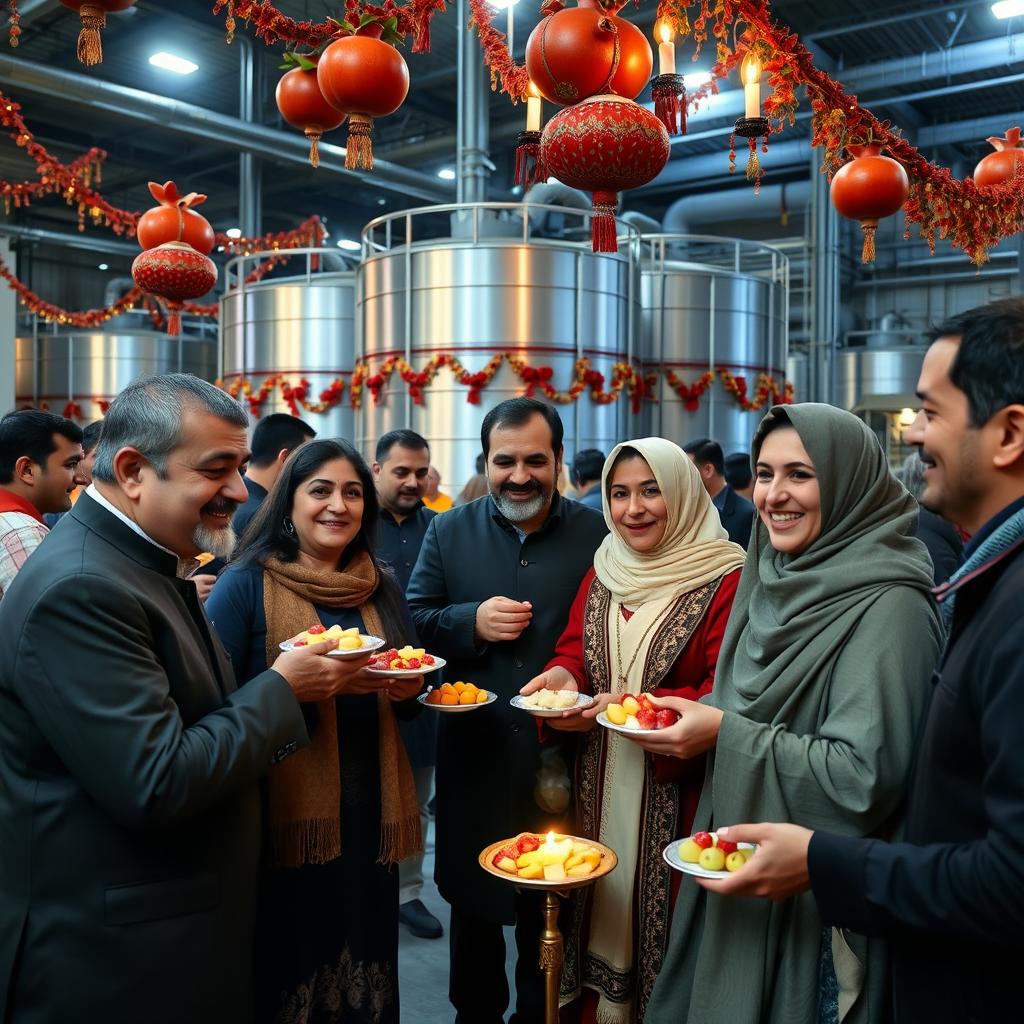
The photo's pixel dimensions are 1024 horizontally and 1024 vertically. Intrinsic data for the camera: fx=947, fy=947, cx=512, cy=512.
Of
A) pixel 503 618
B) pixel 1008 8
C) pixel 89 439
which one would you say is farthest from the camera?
pixel 1008 8

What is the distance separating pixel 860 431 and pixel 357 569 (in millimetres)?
1430

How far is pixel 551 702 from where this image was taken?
2445 mm

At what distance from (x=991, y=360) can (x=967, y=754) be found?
59 centimetres

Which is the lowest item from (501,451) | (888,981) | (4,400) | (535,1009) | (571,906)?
(535,1009)

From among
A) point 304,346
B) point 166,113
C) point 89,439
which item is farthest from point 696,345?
point 89,439

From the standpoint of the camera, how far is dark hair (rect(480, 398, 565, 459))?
10.0ft

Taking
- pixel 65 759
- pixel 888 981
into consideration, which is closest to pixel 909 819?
pixel 888 981

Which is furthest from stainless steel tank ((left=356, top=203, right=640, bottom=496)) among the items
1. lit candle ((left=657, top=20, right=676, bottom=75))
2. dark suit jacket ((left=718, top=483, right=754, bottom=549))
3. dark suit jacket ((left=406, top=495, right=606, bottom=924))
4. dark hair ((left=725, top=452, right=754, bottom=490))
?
dark suit jacket ((left=406, top=495, right=606, bottom=924))

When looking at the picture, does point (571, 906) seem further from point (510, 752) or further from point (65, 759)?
point (65, 759)

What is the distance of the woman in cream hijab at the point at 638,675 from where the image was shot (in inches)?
95.3

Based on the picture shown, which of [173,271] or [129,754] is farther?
[173,271]

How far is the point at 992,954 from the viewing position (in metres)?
1.41

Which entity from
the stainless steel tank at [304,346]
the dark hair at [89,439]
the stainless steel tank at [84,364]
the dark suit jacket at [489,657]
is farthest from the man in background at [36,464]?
the stainless steel tank at [84,364]

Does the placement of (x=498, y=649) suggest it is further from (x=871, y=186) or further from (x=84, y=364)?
(x=84, y=364)
